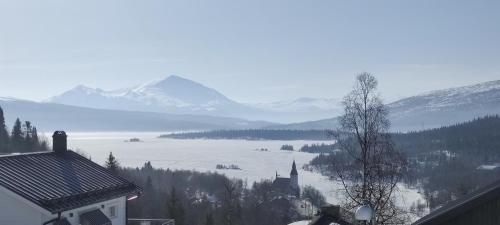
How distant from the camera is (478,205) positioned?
9812mm

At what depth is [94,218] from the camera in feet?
54.1

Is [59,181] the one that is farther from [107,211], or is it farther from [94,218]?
[107,211]

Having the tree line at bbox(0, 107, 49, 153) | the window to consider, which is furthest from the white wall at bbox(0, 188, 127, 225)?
the tree line at bbox(0, 107, 49, 153)

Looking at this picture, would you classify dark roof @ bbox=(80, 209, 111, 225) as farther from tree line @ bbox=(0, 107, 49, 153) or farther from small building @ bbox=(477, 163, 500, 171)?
small building @ bbox=(477, 163, 500, 171)

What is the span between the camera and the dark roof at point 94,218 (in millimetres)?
16062

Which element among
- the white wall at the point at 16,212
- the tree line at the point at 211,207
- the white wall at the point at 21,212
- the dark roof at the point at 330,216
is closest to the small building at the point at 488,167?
the tree line at the point at 211,207

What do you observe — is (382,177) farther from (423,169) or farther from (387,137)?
(423,169)

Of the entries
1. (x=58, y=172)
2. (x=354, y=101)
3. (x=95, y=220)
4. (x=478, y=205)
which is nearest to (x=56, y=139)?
(x=58, y=172)

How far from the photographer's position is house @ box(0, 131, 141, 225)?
49.2 feet

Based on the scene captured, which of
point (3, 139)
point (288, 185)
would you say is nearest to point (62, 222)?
point (3, 139)

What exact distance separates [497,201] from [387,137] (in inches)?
365

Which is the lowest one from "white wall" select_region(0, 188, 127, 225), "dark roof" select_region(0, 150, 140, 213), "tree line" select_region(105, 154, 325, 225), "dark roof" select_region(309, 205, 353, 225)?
"tree line" select_region(105, 154, 325, 225)

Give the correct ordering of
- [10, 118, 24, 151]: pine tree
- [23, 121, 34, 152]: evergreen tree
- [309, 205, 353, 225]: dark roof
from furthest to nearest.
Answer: [23, 121, 34, 152]: evergreen tree < [10, 118, 24, 151]: pine tree < [309, 205, 353, 225]: dark roof

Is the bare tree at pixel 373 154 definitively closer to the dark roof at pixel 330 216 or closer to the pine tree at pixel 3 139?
the dark roof at pixel 330 216
